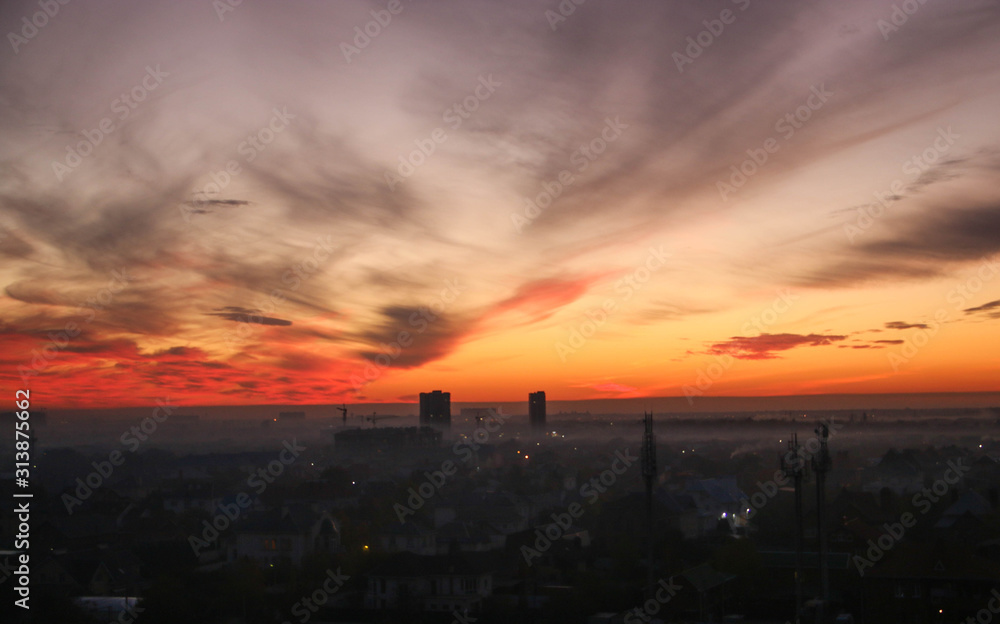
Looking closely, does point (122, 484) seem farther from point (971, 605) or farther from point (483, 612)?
point (971, 605)

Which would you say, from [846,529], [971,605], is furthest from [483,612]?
[846,529]
